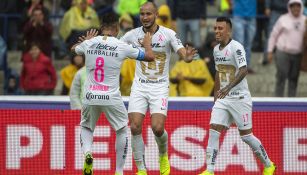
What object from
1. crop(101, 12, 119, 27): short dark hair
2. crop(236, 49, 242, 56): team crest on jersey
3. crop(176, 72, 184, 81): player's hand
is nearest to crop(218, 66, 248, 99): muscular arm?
crop(236, 49, 242, 56): team crest on jersey

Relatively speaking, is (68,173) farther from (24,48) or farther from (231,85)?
(24,48)

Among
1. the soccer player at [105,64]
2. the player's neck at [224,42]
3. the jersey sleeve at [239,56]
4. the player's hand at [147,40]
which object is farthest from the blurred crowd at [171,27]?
the soccer player at [105,64]

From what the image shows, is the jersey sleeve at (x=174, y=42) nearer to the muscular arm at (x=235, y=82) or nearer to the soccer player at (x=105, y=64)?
the soccer player at (x=105, y=64)

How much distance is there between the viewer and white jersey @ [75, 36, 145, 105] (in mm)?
17312

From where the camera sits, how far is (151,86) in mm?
18109

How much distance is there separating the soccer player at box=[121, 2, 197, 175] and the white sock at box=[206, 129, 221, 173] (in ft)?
2.07

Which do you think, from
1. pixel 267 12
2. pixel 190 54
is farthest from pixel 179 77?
pixel 190 54

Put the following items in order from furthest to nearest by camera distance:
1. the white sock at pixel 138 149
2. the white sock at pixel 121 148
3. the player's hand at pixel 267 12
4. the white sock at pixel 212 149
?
the player's hand at pixel 267 12
the white sock at pixel 212 149
the white sock at pixel 138 149
the white sock at pixel 121 148

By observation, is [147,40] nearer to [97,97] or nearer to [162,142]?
[97,97]

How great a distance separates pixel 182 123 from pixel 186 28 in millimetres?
5455

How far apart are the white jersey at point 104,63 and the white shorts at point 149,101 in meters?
0.68

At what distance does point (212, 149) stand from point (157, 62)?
150cm

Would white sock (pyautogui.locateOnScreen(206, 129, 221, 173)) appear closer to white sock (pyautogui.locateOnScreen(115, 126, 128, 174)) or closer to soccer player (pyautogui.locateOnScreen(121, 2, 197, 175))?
soccer player (pyautogui.locateOnScreen(121, 2, 197, 175))

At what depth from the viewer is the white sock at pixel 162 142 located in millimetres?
18109
